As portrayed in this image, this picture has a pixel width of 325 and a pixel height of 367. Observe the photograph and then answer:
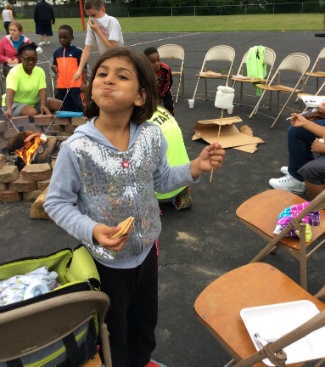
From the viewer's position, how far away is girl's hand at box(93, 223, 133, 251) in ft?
4.14

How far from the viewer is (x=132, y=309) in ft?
5.95

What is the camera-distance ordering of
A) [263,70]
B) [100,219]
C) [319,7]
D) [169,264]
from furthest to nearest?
[319,7] < [263,70] < [169,264] < [100,219]

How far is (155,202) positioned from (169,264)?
139cm

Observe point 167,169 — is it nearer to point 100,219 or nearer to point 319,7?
point 100,219

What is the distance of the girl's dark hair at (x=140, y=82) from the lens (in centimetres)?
146

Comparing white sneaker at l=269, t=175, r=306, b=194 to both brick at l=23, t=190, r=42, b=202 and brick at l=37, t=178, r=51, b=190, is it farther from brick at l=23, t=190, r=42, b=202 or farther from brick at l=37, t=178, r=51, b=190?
brick at l=23, t=190, r=42, b=202

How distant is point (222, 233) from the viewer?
3289mm

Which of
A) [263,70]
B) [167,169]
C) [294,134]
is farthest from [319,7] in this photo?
[167,169]

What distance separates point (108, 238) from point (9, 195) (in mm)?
2846

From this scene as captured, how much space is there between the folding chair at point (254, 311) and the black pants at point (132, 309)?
0.85 ft

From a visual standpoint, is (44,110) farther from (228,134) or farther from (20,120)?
(228,134)

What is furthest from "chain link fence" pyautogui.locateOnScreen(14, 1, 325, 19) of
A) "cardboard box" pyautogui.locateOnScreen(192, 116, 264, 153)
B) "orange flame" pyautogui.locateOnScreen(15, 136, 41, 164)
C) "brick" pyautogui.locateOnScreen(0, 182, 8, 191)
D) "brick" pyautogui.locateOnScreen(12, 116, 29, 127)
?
"brick" pyautogui.locateOnScreen(0, 182, 8, 191)

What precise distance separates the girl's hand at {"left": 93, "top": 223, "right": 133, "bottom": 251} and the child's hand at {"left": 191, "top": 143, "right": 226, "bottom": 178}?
19.8 inches

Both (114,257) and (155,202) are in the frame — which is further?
(155,202)
